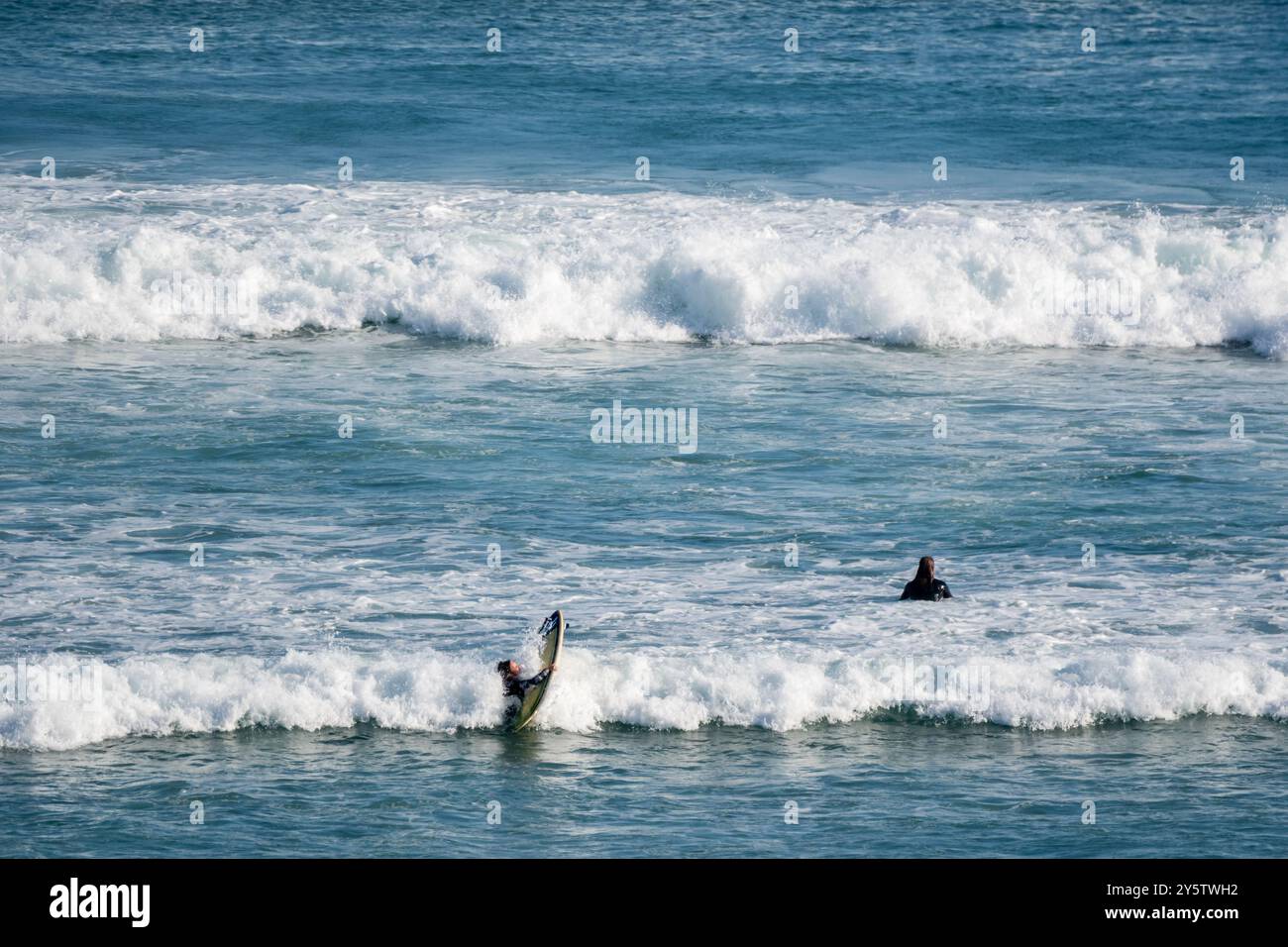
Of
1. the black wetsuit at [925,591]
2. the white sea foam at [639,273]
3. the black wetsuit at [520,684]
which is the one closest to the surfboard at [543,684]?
the black wetsuit at [520,684]

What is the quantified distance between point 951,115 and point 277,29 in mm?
15366

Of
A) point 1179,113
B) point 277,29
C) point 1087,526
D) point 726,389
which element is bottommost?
point 1087,526

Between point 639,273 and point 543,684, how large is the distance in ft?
43.7

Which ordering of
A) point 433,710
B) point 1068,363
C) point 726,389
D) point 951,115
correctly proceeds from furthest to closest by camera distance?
point 951,115 < point 1068,363 < point 726,389 < point 433,710

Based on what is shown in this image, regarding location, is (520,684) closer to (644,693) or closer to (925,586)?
(644,693)

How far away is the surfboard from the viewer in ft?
37.4

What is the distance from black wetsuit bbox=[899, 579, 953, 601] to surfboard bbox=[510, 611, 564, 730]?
3131mm

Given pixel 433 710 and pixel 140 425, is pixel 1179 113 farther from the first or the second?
pixel 433 710

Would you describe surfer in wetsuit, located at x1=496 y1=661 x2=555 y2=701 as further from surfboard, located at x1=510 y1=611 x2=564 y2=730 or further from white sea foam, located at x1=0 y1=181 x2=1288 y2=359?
white sea foam, located at x1=0 y1=181 x2=1288 y2=359

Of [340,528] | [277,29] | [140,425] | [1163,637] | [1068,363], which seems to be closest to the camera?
[1163,637]

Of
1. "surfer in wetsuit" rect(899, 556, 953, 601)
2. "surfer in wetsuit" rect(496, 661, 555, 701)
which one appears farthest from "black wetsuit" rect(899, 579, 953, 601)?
"surfer in wetsuit" rect(496, 661, 555, 701)

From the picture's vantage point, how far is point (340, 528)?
1518cm

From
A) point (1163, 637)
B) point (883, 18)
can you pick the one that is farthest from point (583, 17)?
point (1163, 637)
